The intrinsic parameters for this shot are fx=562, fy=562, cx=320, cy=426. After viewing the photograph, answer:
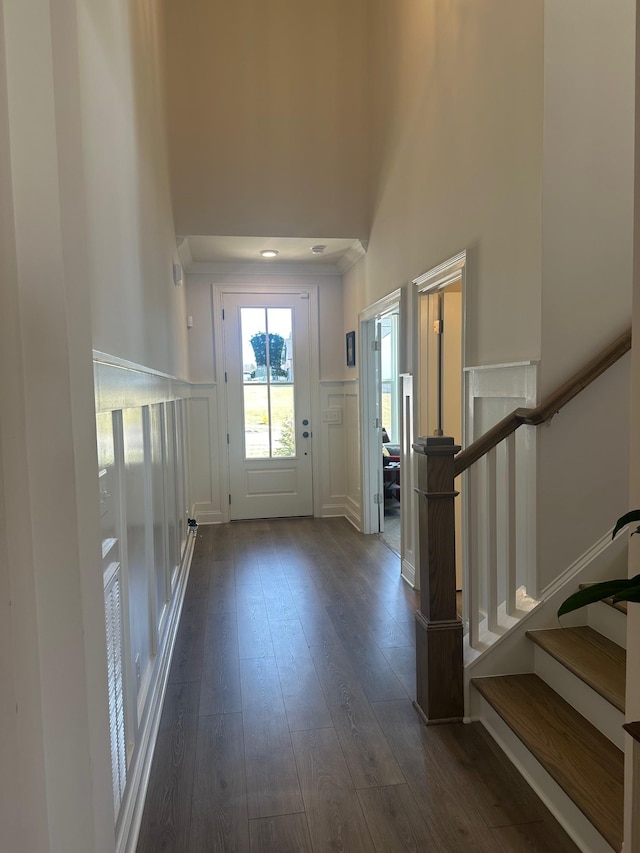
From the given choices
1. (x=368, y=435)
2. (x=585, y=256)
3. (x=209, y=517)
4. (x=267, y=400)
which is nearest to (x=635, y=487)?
(x=585, y=256)

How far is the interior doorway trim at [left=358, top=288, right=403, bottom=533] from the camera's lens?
15.7ft

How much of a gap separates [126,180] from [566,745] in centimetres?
247

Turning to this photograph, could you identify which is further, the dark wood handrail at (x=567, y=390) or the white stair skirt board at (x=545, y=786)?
the dark wood handrail at (x=567, y=390)

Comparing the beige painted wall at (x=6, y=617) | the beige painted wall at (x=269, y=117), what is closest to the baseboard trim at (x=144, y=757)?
the beige painted wall at (x=6, y=617)

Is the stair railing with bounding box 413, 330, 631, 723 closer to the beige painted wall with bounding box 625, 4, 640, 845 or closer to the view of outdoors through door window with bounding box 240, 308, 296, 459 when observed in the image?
the beige painted wall with bounding box 625, 4, 640, 845

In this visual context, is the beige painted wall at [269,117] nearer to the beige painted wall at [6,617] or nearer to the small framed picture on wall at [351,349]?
the small framed picture on wall at [351,349]

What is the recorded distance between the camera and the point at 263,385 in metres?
5.61

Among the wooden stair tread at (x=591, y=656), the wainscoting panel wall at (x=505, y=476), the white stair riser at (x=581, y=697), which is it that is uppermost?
the wainscoting panel wall at (x=505, y=476)

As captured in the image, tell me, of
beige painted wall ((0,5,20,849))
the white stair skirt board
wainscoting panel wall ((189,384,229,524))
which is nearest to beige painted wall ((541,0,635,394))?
the white stair skirt board

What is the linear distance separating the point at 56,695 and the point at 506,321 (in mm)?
2134

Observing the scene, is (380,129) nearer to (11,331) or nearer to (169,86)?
(169,86)

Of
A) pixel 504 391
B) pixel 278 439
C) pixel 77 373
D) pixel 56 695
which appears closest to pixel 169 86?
pixel 278 439

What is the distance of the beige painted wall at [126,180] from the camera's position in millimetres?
1470

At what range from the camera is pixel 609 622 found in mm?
2107
